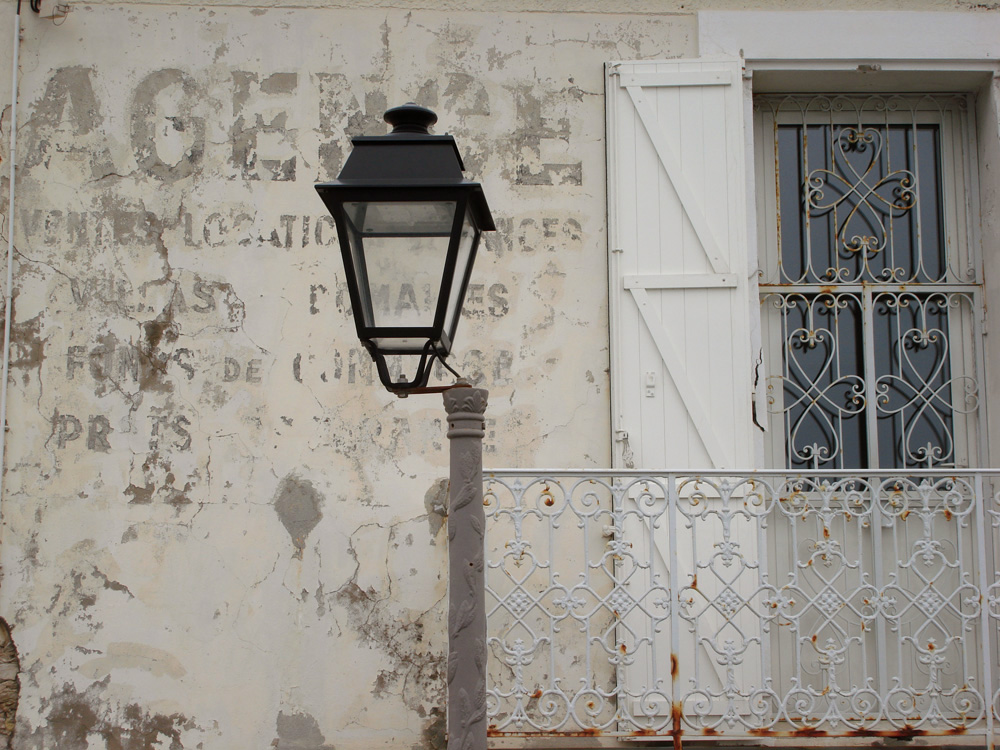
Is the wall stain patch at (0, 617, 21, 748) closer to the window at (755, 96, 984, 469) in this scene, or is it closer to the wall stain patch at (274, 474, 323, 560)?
the wall stain patch at (274, 474, 323, 560)

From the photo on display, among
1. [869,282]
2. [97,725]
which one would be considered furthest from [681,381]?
[97,725]

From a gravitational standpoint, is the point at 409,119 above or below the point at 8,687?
above

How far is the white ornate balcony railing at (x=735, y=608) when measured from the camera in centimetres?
398

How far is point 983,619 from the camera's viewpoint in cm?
400

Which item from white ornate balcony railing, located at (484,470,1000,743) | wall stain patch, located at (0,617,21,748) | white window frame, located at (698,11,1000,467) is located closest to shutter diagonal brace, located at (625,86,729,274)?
white window frame, located at (698,11,1000,467)

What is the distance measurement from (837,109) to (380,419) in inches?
123

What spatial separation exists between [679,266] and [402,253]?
2.66m

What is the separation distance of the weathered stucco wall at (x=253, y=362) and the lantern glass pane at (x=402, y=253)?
2.38 meters

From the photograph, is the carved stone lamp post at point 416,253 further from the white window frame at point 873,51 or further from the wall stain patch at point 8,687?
the wall stain patch at point 8,687

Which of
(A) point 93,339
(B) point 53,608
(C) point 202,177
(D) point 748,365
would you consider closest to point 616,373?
(D) point 748,365

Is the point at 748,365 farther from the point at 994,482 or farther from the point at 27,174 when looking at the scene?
the point at 27,174

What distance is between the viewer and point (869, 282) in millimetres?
5062

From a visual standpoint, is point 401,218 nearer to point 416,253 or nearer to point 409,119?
point 416,253

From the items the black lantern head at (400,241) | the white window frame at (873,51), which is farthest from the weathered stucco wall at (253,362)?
the black lantern head at (400,241)
